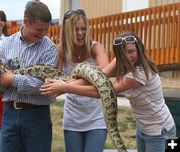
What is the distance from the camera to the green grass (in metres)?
10.1

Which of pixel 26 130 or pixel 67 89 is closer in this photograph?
pixel 67 89

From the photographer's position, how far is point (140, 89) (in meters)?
4.87

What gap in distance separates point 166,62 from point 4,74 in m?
9.97

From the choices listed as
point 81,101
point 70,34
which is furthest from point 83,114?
point 70,34

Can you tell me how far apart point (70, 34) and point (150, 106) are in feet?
3.70

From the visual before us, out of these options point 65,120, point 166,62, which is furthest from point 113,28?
point 65,120

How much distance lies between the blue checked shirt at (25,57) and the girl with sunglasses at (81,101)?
38cm

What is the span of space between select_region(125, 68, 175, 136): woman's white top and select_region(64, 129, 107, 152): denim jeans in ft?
1.76

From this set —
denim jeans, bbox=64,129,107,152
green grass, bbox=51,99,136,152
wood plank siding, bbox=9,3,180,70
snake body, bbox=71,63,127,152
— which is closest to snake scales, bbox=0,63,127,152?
snake body, bbox=71,63,127,152

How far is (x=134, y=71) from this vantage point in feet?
15.6

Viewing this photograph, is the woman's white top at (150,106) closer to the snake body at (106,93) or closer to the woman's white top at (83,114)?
the snake body at (106,93)

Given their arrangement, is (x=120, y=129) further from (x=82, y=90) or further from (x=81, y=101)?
(x=82, y=90)

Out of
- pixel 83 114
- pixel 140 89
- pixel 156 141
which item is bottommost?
pixel 156 141

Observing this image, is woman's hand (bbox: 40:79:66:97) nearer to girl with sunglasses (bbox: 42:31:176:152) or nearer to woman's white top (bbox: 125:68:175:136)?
girl with sunglasses (bbox: 42:31:176:152)
